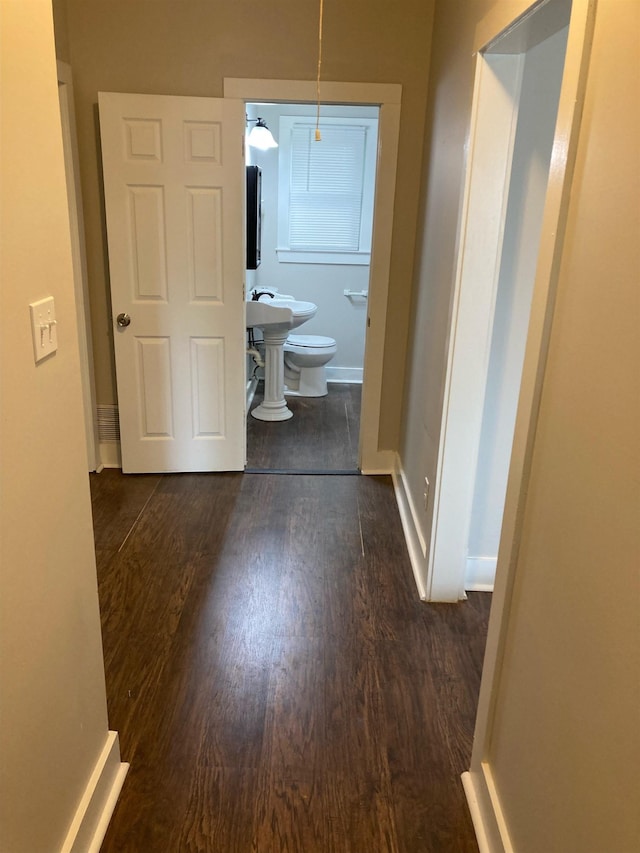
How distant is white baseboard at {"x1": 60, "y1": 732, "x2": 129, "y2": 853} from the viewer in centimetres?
147

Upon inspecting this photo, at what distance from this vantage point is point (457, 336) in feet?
7.45

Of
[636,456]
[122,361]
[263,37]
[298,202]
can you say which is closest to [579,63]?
[636,456]

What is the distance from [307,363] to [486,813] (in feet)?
12.8

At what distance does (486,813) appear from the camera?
1606mm

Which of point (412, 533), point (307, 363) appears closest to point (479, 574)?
point (412, 533)

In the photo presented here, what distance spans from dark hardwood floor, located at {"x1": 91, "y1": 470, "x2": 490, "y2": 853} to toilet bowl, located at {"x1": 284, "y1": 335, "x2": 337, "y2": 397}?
2061 mm

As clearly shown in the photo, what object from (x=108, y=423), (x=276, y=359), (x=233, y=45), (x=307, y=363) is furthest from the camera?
(x=307, y=363)

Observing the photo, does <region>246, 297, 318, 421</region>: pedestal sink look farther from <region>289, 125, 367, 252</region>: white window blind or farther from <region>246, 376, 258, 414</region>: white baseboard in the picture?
<region>289, 125, 367, 252</region>: white window blind

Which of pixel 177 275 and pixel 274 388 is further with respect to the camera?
pixel 274 388

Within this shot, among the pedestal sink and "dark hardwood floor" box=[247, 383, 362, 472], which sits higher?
the pedestal sink

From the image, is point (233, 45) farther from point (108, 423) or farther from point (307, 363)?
point (307, 363)

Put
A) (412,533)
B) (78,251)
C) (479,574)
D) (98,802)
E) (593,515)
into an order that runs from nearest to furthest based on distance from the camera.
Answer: (593,515), (98,802), (479,574), (412,533), (78,251)

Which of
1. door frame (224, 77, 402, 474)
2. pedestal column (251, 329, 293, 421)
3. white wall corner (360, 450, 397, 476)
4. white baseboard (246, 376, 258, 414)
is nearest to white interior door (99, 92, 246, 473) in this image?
door frame (224, 77, 402, 474)

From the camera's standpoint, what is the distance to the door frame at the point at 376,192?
316 cm
